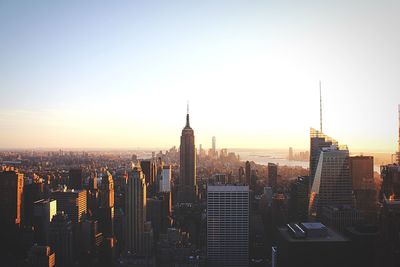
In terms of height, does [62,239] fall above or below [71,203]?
below

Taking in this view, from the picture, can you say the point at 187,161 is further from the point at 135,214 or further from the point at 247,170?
the point at 135,214

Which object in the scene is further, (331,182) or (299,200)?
(299,200)

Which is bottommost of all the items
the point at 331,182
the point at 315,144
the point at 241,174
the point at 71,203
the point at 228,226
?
the point at 228,226

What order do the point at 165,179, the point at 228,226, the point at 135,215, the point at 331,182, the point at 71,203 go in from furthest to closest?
the point at 165,179
the point at 135,215
the point at 71,203
the point at 331,182
the point at 228,226

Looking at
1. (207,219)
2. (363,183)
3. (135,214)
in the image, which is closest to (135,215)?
(135,214)

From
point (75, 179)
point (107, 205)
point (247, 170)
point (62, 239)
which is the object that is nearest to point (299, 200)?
point (107, 205)

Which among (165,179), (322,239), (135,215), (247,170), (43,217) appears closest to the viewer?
(322,239)

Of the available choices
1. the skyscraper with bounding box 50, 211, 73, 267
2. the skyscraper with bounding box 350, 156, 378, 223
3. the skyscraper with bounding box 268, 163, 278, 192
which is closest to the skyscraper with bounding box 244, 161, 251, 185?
the skyscraper with bounding box 268, 163, 278, 192

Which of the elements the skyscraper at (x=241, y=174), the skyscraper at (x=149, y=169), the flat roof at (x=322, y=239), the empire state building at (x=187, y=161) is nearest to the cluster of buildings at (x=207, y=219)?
the flat roof at (x=322, y=239)
